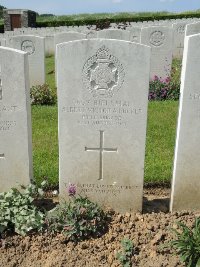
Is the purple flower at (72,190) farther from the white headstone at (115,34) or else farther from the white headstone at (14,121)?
the white headstone at (115,34)

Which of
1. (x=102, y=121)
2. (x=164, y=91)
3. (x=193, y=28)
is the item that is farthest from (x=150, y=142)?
(x=193, y=28)

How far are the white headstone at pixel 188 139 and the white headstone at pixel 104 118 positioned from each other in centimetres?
38

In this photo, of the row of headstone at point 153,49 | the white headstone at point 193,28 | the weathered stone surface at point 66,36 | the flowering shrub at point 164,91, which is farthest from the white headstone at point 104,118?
the white headstone at point 193,28

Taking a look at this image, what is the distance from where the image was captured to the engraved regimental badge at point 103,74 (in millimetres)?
3573

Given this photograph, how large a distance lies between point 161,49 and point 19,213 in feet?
25.3

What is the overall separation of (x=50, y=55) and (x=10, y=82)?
16166mm

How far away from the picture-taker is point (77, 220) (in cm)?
365

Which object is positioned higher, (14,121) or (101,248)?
(14,121)

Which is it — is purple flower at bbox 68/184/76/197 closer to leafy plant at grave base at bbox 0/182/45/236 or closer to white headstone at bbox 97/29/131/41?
leafy plant at grave base at bbox 0/182/45/236

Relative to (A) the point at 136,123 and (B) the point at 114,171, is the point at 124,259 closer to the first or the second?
(B) the point at 114,171

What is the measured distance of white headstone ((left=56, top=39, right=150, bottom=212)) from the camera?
3557 mm

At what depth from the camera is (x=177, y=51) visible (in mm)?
15867

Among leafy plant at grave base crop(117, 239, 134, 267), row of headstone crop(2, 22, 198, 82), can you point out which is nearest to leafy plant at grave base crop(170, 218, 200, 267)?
leafy plant at grave base crop(117, 239, 134, 267)

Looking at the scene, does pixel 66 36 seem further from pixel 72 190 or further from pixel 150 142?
pixel 72 190
